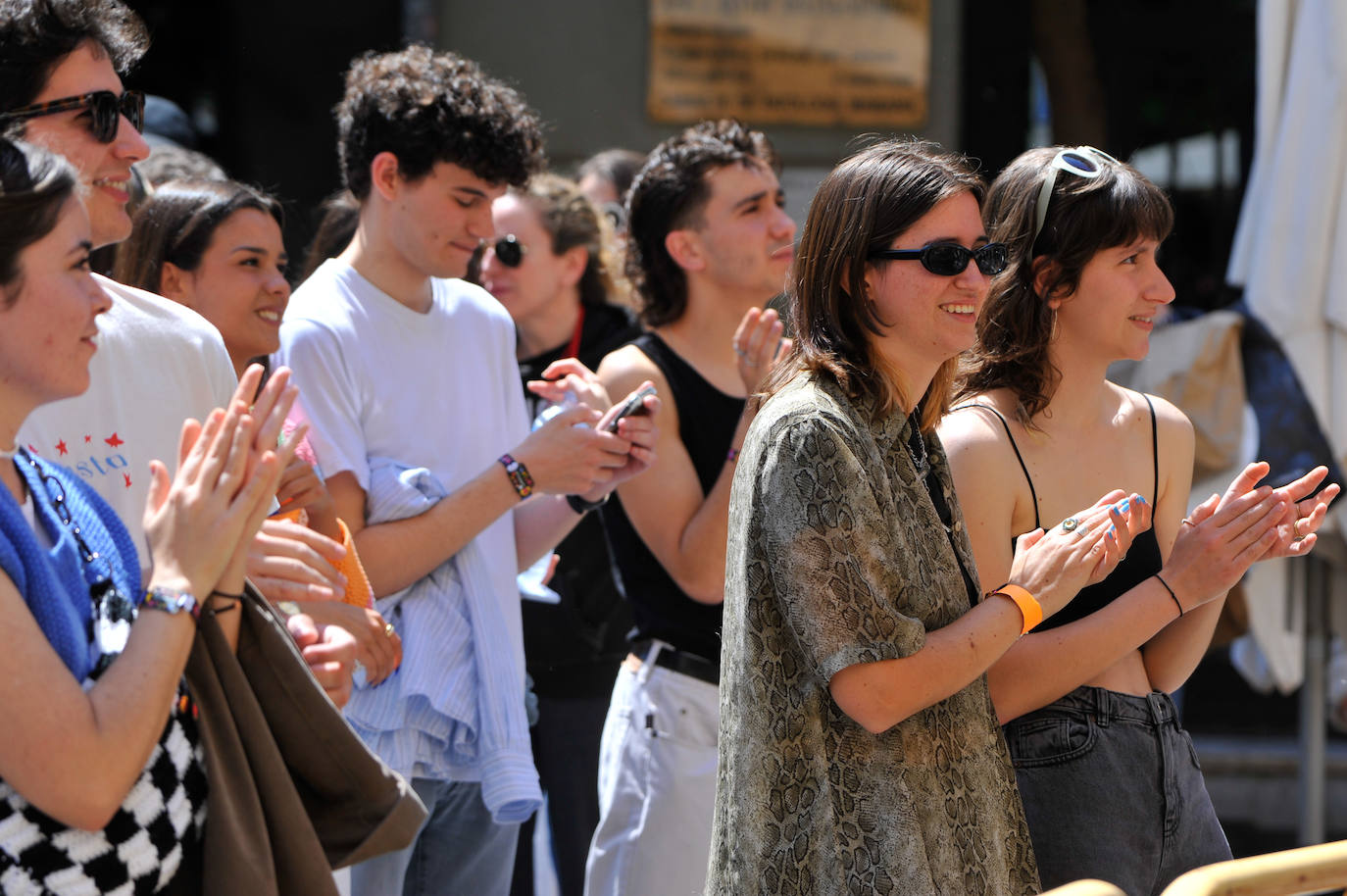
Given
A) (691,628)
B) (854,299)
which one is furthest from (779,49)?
(854,299)

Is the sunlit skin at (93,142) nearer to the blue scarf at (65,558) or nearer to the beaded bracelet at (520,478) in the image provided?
the blue scarf at (65,558)

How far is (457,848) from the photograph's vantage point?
288cm

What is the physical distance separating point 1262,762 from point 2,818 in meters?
5.28

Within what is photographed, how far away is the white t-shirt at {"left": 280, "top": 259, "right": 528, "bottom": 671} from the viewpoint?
2725 mm

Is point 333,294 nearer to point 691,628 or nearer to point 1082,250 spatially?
point 691,628

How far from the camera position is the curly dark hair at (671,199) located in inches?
133

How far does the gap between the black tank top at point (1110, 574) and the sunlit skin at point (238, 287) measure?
1.31m

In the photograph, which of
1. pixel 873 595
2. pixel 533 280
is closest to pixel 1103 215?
pixel 873 595

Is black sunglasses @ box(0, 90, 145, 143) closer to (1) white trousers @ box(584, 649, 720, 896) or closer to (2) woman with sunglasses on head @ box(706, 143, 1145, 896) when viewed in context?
(2) woman with sunglasses on head @ box(706, 143, 1145, 896)

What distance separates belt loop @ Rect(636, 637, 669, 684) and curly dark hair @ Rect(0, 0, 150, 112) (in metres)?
1.55

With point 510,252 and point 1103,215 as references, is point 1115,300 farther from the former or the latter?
point 510,252

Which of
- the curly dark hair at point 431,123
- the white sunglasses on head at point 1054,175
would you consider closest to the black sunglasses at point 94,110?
the curly dark hair at point 431,123

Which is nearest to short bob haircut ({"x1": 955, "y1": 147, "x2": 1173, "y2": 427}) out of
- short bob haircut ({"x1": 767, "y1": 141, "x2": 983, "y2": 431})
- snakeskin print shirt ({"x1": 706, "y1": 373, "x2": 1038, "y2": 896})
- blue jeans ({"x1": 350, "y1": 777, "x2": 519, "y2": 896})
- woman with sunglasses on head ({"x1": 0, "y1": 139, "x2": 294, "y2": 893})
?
short bob haircut ({"x1": 767, "y1": 141, "x2": 983, "y2": 431})

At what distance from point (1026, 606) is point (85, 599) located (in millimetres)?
1208
